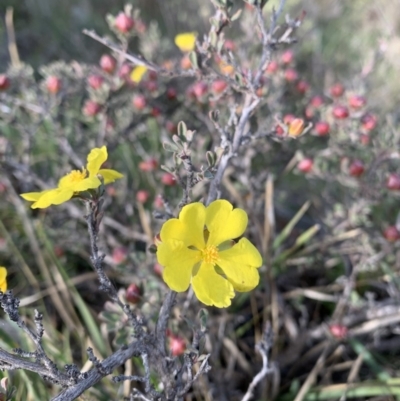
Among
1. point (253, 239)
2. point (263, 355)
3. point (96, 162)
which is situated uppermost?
point (96, 162)

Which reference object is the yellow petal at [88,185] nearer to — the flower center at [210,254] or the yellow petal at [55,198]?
the yellow petal at [55,198]

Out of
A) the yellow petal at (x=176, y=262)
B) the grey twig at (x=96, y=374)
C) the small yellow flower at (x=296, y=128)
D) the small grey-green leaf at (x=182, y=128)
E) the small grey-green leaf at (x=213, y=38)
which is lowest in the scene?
the grey twig at (x=96, y=374)

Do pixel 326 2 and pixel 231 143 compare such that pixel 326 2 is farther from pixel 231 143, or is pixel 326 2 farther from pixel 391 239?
pixel 231 143

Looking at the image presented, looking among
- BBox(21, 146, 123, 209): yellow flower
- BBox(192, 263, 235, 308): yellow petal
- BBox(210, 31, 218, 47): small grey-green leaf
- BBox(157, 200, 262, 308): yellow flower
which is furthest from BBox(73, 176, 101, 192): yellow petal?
BBox(210, 31, 218, 47): small grey-green leaf

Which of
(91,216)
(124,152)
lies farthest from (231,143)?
(124,152)

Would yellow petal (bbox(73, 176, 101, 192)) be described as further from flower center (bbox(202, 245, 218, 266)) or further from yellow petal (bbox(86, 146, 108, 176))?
flower center (bbox(202, 245, 218, 266))

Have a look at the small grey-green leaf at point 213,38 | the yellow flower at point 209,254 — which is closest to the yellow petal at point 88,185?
the yellow flower at point 209,254

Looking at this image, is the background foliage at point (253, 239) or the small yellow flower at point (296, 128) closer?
the small yellow flower at point (296, 128)

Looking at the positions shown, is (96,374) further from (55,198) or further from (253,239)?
(253,239)

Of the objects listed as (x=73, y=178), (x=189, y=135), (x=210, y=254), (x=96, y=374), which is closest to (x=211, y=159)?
(x=189, y=135)
